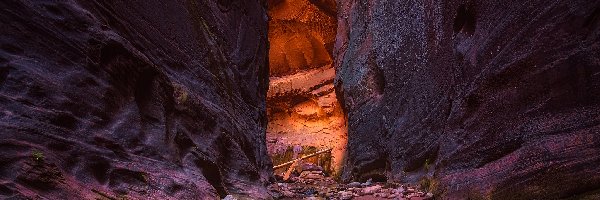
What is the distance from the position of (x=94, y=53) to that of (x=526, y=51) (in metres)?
5.13

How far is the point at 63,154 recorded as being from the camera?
3.42m

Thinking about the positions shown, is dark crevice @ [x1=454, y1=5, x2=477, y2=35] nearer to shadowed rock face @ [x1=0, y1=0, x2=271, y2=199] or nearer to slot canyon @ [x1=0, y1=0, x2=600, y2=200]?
slot canyon @ [x1=0, y1=0, x2=600, y2=200]

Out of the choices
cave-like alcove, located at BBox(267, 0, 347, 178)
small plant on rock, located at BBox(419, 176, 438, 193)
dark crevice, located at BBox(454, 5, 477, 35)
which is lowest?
small plant on rock, located at BBox(419, 176, 438, 193)

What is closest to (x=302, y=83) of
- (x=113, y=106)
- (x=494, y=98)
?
(x=494, y=98)

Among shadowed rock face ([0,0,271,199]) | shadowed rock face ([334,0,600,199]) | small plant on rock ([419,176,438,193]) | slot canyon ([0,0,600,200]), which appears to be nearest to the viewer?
shadowed rock face ([0,0,271,199])

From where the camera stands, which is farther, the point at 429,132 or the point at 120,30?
the point at 429,132

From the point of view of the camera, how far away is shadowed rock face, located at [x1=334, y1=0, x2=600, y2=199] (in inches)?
153

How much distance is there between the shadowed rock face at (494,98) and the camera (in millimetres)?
3898

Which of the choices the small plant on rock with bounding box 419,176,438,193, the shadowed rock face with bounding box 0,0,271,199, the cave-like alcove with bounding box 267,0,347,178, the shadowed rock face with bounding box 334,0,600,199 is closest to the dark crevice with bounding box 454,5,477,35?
the shadowed rock face with bounding box 334,0,600,199

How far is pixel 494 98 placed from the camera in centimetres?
561

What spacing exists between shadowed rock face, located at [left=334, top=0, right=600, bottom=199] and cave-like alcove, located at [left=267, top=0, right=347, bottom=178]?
9.21 meters

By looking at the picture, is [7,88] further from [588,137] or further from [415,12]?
[415,12]

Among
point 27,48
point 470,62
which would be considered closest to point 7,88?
point 27,48

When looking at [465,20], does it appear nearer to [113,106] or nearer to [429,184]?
[429,184]
